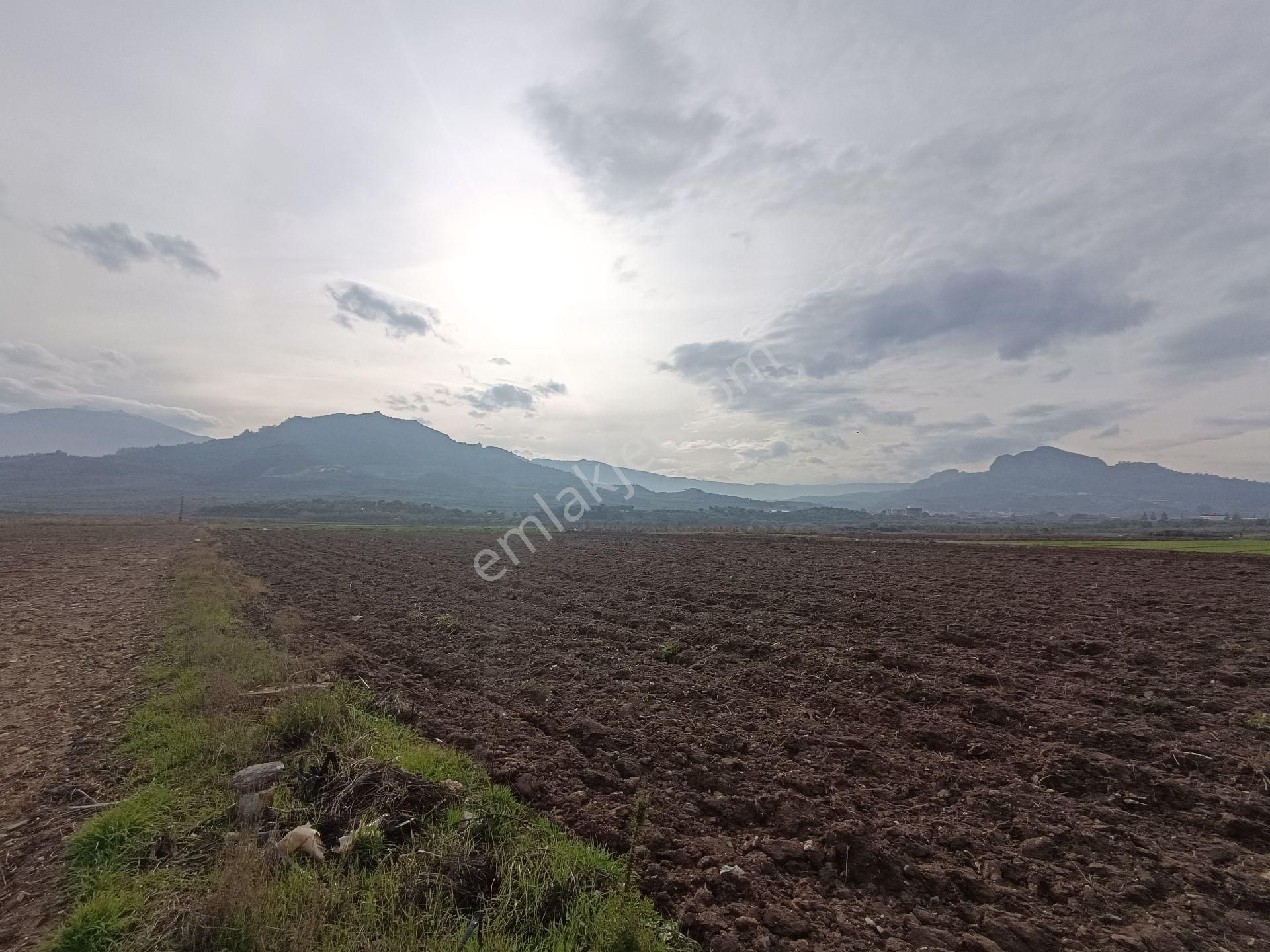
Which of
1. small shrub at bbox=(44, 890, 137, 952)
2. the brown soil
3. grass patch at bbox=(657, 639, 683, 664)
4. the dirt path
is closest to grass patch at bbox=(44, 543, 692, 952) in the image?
small shrub at bbox=(44, 890, 137, 952)

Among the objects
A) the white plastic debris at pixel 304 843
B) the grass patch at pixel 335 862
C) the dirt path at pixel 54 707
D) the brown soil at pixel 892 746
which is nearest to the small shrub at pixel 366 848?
the grass patch at pixel 335 862

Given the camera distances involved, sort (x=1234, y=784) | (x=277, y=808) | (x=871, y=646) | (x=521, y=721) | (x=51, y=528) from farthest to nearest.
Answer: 1. (x=51, y=528)
2. (x=871, y=646)
3. (x=521, y=721)
4. (x=1234, y=784)
5. (x=277, y=808)

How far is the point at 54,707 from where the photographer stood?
7.92 meters

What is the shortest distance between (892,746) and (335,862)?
5.85 metres

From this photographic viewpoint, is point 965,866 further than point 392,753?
No

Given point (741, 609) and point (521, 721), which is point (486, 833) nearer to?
point (521, 721)

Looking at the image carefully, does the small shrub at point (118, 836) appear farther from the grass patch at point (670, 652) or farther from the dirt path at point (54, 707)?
the grass patch at point (670, 652)

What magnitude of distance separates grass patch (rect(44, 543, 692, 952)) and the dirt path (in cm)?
28

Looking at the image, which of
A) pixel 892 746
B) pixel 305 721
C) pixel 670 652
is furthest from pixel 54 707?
pixel 892 746

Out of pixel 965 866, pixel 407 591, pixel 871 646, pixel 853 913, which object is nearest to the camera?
pixel 853 913

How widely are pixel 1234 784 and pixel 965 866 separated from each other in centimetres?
341

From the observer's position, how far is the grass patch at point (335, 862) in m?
3.59

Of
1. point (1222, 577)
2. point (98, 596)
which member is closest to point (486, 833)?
point (98, 596)

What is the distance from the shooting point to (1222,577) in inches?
742
